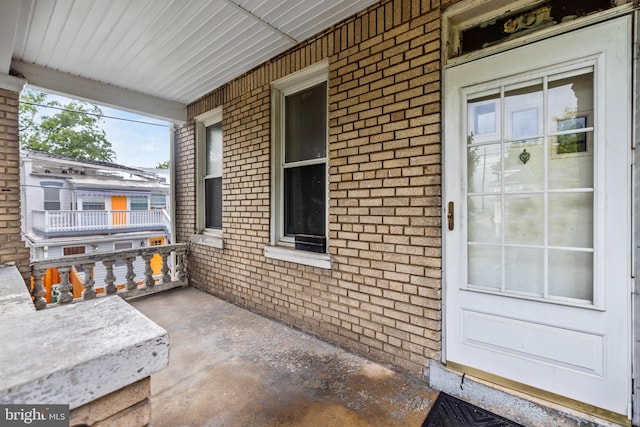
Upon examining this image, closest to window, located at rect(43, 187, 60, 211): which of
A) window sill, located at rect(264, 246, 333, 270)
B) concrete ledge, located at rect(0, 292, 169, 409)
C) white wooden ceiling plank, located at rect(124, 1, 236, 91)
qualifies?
white wooden ceiling plank, located at rect(124, 1, 236, 91)

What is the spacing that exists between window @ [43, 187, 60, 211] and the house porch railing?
7472mm

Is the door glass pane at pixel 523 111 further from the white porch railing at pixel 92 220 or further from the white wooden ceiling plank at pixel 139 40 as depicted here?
the white porch railing at pixel 92 220

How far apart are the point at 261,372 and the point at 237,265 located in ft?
5.46

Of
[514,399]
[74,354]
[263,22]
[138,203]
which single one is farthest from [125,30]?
[138,203]

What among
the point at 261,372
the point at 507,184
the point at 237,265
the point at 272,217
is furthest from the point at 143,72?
the point at 507,184

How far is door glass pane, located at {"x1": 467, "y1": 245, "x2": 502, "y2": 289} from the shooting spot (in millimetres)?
1922

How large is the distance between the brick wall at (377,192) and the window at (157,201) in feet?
33.8

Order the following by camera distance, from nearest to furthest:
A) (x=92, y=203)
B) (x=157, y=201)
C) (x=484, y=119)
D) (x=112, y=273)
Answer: (x=484, y=119) < (x=112, y=273) < (x=92, y=203) < (x=157, y=201)

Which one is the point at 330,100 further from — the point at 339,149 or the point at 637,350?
the point at 637,350

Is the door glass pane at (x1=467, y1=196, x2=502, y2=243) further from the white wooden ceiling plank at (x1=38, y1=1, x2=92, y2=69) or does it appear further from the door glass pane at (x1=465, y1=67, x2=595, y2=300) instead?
the white wooden ceiling plank at (x1=38, y1=1, x2=92, y2=69)

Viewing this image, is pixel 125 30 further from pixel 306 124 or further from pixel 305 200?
pixel 305 200

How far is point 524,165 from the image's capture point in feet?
6.00

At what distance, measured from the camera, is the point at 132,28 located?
2590mm

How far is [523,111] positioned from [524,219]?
68cm
